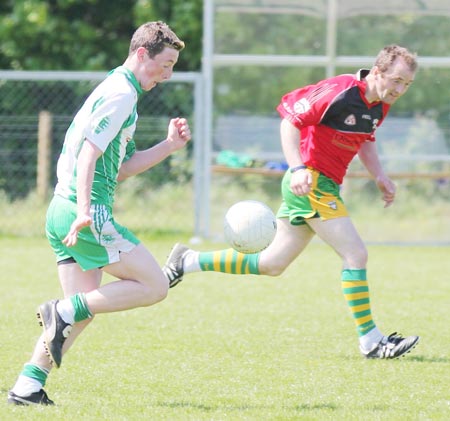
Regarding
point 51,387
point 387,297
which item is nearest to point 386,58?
point 51,387

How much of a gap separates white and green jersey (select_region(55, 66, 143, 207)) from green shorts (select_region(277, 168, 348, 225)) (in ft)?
5.71

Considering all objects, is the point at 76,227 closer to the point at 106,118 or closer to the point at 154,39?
the point at 106,118

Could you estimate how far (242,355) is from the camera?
6402 mm

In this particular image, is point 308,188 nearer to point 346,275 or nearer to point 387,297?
point 346,275

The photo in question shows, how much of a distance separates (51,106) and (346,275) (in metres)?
9.85

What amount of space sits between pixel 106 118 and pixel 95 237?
0.53 m

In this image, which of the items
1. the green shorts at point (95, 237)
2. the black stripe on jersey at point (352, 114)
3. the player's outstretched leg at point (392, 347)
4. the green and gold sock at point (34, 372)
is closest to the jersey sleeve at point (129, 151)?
the green shorts at point (95, 237)

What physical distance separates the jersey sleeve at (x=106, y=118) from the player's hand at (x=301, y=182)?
1.53 m

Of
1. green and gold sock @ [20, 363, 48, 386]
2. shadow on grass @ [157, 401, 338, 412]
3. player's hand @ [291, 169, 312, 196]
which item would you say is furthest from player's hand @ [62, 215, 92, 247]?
player's hand @ [291, 169, 312, 196]

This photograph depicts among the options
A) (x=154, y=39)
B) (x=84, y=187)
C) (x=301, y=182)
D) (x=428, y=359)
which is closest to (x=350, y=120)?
(x=301, y=182)

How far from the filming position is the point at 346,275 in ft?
21.3

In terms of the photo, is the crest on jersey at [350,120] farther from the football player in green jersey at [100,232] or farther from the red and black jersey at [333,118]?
the football player in green jersey at [100,232]

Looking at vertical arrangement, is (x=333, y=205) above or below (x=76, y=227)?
below

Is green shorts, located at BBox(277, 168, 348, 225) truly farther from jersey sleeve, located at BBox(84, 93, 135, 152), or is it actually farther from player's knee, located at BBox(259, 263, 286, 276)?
jersey sleeve, located at BBox(84, 93, 135, 152)
